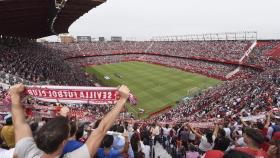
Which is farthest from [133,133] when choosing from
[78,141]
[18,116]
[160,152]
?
[160,152]

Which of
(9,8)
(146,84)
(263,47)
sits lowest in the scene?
(146,84)

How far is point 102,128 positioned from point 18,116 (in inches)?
37.3

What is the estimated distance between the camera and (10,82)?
77.8 feet

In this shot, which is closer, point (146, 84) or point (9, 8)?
point (9, 8)

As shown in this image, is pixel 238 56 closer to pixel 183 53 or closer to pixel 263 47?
pixel 263 47

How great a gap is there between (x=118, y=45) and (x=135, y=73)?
4678 cm

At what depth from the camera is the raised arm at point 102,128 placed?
10.4 ft

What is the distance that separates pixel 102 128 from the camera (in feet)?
10.8

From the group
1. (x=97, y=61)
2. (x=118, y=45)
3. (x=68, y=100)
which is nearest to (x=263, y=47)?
(x=97, y=61)

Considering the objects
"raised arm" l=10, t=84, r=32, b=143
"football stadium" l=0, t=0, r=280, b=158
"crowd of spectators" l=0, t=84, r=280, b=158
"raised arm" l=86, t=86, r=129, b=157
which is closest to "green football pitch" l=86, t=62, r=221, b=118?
"football stadium" l=0, t=0, r=280, b=158

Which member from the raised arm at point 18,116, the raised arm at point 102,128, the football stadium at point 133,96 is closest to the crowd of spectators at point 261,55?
the football stadium at point 133,96

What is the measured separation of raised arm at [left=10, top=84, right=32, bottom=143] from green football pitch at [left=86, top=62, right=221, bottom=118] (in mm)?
32377

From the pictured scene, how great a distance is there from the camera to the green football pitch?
4200 cm

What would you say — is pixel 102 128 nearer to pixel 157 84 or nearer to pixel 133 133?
pixel 133 133
